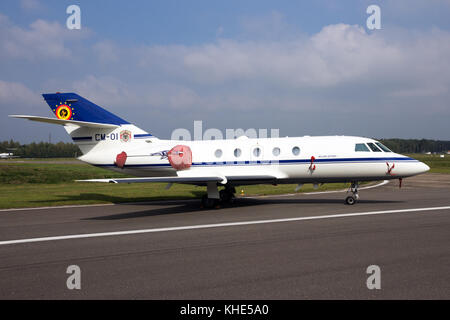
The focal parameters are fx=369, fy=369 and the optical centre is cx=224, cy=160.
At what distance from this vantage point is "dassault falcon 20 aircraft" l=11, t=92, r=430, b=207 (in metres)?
16.3

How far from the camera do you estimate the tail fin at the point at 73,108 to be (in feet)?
62.4

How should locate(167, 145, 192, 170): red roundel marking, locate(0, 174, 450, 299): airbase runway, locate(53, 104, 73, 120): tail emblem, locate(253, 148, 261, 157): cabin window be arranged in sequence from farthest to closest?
locate(53, 104, 73, 120): tail emblem → locate(167, 145, 192, 170): red roundel marking → locate(253, 148, 261, 157): cabin window → locate(0, 174, 450, 299): airbase runway

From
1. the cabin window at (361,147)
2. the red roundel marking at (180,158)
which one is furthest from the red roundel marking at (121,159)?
the cabin window at (361,147)

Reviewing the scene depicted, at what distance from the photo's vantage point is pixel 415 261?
283 inches

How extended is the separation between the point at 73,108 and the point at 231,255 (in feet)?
47.5

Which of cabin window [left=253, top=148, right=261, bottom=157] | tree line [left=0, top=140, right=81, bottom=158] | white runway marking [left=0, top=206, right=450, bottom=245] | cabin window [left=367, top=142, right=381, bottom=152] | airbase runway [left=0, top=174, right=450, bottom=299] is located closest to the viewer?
airbase runway [left=0, top=174, right=450, bottom=299]

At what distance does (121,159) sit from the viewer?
18.7 m

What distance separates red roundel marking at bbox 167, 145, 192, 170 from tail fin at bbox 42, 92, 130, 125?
3.73 m

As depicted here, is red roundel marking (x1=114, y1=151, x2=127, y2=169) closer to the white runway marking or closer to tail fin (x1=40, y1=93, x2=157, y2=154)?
tail fin (x1=40, y1=93, x2=157, y2=154)

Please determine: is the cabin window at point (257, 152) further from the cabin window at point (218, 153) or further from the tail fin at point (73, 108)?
the tail fin at point (73, 108)

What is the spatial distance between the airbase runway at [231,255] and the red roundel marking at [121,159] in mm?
4778

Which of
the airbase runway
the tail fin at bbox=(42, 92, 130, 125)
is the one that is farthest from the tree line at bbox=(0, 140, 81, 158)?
the airbase runway

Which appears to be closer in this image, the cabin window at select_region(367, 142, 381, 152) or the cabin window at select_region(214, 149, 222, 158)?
the cabin window at select_region(367, 142, 381, 152)

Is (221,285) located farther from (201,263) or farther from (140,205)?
(140,205)
